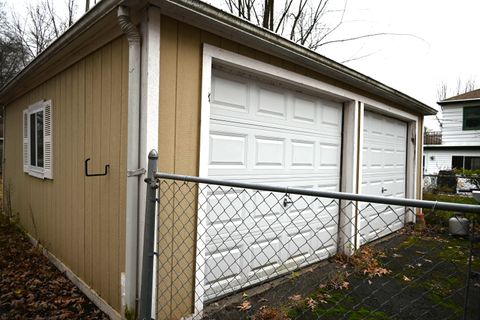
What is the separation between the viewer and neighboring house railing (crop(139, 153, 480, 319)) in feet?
8.04

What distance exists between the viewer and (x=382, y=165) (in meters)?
6.01

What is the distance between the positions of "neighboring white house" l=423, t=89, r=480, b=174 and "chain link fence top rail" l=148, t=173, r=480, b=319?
14.8 metres

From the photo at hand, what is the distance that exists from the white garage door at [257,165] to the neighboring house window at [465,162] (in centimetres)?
1622

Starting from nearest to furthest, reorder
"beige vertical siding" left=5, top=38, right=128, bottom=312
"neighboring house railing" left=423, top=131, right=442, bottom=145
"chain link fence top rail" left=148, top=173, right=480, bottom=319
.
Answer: "chain link fence top rail" left=148, top=173, right=480, bottom=319 < "beige vertical siding" left=5, top=38, right=128, bottom=312 < "neighboring house railing" left=423, top=131, right=442, bottom=145

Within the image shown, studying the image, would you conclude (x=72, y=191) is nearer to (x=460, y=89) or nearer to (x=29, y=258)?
(x=29, y=258)

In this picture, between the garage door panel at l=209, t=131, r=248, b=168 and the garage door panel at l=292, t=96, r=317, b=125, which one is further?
the garage door panel at l=292, t=96, r=317, b=125

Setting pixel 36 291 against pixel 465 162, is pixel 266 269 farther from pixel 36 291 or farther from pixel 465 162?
pixel 465 162

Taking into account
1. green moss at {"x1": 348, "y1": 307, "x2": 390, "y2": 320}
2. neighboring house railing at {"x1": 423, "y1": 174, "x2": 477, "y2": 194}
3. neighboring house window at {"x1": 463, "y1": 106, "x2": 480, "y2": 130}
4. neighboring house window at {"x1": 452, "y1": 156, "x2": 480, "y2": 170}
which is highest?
neighboring house window at {"x1": 463, "y1": 106, "x2": 480, "y2": 130}

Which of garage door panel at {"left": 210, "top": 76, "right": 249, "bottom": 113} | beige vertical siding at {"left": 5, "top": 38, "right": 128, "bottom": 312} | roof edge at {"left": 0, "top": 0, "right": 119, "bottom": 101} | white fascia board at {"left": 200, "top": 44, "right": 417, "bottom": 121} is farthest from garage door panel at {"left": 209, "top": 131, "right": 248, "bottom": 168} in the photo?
roof edge at {"left": 0, "top": 0, "right": 119, "bottom": 101}

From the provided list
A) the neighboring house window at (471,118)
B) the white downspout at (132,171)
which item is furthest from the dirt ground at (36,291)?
the neighboring house window at (471,118)

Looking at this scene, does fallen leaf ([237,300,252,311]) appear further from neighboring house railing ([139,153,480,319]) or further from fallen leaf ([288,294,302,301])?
fallen leaf ([288,294,302,301])

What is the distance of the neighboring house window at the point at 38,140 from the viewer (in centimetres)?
434

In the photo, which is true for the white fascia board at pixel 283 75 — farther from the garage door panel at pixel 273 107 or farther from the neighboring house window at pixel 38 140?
the neighboring house window at pixel 38 140

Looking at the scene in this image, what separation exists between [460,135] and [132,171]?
760 inches
